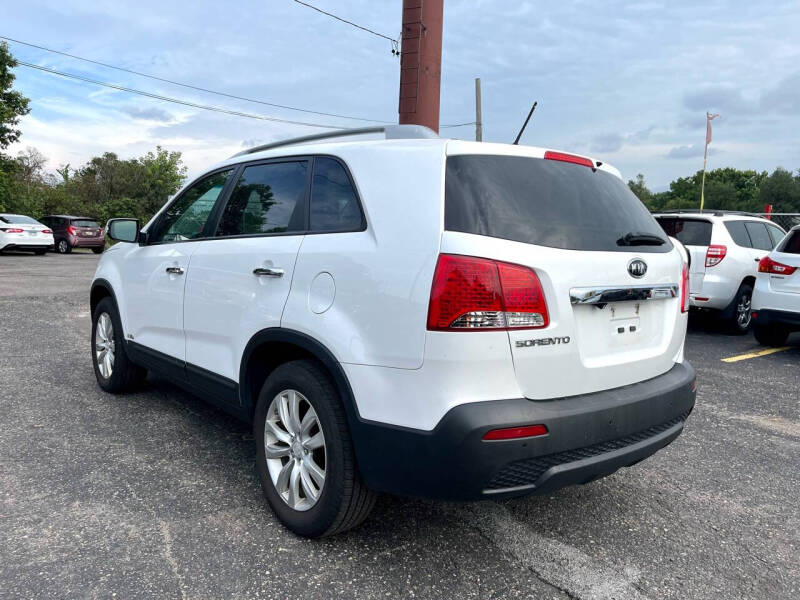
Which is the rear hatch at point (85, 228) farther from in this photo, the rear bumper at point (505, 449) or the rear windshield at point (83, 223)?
the rear bumper at point (505, 449)

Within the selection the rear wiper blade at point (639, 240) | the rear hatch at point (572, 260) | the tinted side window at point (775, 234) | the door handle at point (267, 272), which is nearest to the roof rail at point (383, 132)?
the rear hatch at point (572, 260)

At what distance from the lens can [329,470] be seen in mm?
2518

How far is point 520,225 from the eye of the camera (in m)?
2.35

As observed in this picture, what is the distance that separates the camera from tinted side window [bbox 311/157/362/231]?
2652 mm

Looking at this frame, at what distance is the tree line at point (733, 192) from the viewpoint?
69.6 meters

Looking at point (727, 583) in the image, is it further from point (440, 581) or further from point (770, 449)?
point (770, 449)

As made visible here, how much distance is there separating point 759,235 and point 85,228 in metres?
23.6

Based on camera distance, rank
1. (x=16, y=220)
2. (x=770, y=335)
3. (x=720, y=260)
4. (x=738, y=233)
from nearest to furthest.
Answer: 1. (x=770, y=335)
2. (x=720, y=260)
3. (x=738, y=233)
4. (x=16, y=220)

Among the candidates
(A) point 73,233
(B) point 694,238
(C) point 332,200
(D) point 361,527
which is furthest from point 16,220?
(D) point 361,527

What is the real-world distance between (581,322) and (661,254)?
2.35 feet

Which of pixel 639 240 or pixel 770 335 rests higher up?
pixel 639 240

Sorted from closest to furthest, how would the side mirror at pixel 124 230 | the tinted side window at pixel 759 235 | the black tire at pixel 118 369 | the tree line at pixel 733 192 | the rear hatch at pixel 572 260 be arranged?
the rear hatch at pixel 572 260 → the side mirror at pixel 124 230 → the black tire at pixel 118 369 → the tinted side window at pixel 759 235 → the tree line at pixel 733 192

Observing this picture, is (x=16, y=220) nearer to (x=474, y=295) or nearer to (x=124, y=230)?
(x=124, y=230)

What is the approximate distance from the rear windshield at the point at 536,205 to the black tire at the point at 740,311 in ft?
21.1
